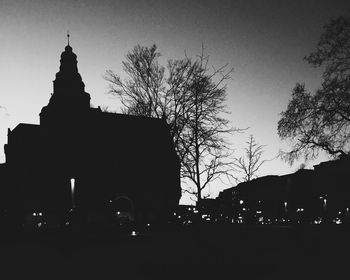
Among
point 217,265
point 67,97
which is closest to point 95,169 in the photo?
point 67,97

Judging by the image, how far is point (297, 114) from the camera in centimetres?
2448

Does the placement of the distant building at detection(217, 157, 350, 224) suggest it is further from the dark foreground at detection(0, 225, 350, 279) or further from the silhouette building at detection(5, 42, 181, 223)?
the dark foreground at detection(0, 225, 350, 279)

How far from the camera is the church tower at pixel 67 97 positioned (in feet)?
184

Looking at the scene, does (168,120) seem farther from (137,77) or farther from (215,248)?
(215,248)

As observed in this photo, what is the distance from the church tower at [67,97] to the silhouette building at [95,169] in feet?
0.69

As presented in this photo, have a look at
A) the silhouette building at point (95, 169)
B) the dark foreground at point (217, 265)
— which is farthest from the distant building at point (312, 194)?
the dark foreground at point (217, 265)

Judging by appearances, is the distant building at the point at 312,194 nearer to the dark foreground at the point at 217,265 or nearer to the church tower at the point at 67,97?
the church tower at the point at 67,97

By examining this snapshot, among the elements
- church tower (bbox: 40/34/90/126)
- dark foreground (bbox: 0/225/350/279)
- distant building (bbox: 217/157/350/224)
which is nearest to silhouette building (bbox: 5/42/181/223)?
church tower (bbox: 40/34/90/126)

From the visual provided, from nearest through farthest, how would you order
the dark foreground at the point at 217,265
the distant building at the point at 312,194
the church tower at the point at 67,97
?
the dark foreground at the point at 217,265 < the church tower at the point at 67,97 < the distant building at the point at 312,194

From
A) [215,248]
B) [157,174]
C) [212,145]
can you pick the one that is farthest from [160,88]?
[157,174]

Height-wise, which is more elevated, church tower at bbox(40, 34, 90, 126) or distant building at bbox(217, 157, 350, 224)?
church tower at bbox(40, 34, 90, 126)

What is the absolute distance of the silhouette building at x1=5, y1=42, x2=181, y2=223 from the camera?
49844 mm

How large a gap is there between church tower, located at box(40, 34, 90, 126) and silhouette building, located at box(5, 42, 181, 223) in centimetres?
21

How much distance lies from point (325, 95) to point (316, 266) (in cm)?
1556
